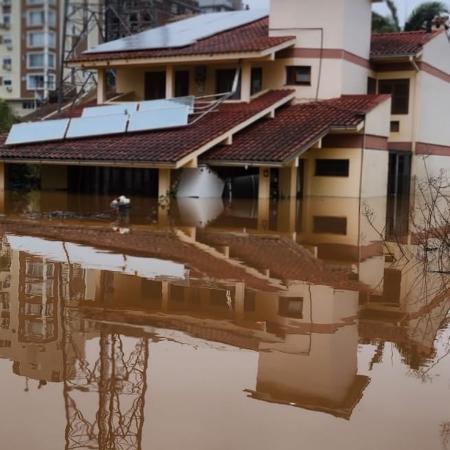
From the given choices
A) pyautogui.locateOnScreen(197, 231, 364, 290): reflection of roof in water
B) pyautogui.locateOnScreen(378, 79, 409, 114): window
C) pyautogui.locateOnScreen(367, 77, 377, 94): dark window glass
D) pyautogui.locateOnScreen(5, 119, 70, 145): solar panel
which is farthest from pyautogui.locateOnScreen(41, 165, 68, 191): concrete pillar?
pyautogui.locateOnScreen(197, 231, 364, 290): reflection of roof in water

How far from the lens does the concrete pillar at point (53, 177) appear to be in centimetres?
2803

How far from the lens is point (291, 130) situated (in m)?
24.0

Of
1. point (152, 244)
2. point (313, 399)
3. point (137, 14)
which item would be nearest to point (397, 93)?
point (152, 244)

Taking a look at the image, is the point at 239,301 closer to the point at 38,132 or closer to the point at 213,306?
the point at 213,306

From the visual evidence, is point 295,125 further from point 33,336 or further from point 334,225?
point 33,336

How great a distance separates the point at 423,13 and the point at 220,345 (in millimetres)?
36985

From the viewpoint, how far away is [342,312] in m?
8.34

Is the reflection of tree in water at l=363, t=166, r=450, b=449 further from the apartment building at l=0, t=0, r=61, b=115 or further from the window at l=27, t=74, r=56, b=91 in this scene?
the apartment building at l=0, t=0, r=61, b=115

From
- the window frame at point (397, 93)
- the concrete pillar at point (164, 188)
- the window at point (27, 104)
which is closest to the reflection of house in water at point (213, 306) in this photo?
the concrete pillar at point (164, 188)

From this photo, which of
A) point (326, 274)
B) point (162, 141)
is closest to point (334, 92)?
point (162, 141)

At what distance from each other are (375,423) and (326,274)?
5.50 m

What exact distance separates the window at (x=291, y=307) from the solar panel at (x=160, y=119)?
16192 millimetres

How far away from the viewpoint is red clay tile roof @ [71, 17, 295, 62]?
26172 millimetres

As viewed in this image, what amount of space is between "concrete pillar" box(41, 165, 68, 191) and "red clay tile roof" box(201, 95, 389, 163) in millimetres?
7659
